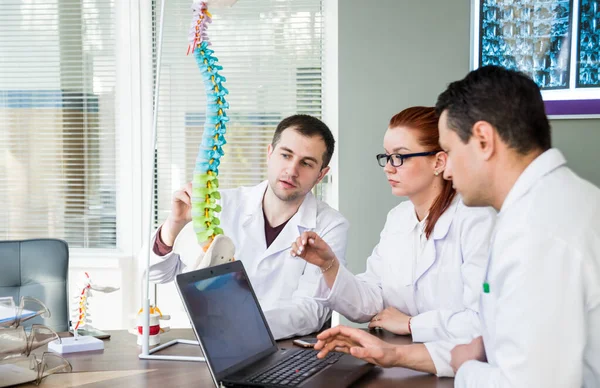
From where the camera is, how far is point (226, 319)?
1.45m

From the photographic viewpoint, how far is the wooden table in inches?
54.1

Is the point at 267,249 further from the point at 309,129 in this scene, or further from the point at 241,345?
the point at 241,345

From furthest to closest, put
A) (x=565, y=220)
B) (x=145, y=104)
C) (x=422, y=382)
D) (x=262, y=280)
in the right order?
(x=145, y=104) < (x=262, y=280) < (x=422, y=382) < (x=565, y=220)

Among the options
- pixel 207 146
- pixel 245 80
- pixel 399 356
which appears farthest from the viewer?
pixel 245 80

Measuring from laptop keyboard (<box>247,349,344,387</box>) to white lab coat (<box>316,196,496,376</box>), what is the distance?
1.10 ft

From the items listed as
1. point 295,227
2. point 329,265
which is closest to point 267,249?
point 295,227

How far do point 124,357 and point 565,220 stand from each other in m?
1.10

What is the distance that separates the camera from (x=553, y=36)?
116 inches

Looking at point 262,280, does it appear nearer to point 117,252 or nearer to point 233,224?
point 233,224

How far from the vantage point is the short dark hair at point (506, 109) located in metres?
1.17

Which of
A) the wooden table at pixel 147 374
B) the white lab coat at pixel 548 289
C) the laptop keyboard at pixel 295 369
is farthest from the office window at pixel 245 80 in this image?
the white lab coat at pixel 548 289

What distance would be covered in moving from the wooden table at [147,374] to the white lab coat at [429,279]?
293 millimetres

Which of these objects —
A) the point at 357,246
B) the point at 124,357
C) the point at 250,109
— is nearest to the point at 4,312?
the point at 124,357

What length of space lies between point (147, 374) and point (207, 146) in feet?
1.92
